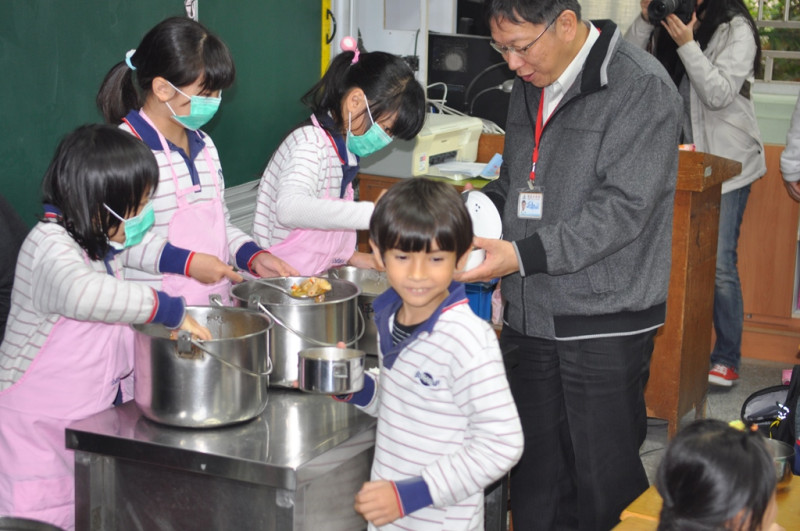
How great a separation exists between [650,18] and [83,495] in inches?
117

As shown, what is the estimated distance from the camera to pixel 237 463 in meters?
1.71

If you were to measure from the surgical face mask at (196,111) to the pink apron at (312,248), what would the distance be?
311mm

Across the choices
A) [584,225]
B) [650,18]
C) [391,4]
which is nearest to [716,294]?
[650,18]

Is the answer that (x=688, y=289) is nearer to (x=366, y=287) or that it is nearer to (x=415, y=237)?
(x=366, y=287)

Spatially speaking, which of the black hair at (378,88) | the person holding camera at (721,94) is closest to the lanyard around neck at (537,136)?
the black hair at (378,88)

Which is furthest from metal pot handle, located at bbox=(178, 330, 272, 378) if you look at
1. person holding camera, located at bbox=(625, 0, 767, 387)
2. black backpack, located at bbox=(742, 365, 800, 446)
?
person holding camera, located at bbox=(625, 0, 767, 387)

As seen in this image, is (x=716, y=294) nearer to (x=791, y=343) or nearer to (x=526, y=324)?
(x=791, y=343)

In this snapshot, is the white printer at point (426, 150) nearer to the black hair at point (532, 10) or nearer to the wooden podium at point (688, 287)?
the wooden podium at point (688, 287)

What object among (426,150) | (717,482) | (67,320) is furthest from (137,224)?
(426,150)

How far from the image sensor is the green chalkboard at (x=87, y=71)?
273cm

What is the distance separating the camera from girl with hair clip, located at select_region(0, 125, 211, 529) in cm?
182

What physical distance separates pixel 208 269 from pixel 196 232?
159 millimetres

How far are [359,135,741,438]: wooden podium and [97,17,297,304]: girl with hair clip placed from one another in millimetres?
1550

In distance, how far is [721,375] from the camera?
429 centimetres
